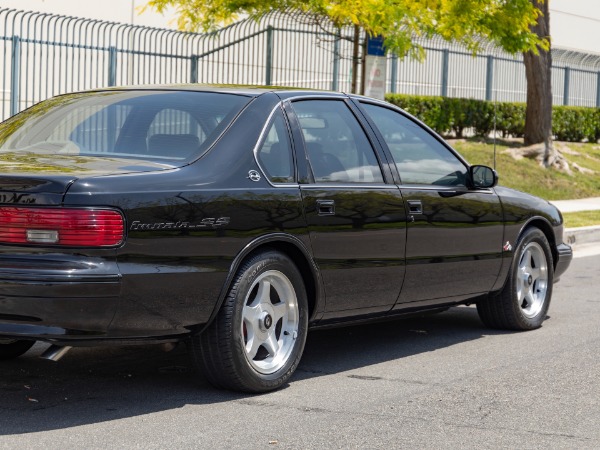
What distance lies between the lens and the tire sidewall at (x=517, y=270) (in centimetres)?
807

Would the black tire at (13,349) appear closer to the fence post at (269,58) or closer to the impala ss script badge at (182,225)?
the impala ss script badge at (182,225)

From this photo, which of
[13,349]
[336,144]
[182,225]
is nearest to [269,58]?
[336,144]

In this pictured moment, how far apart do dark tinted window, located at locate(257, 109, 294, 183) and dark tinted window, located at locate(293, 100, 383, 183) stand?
0.17m

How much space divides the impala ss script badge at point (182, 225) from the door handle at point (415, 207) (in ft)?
5.18

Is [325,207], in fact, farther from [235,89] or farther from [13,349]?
[13,349]

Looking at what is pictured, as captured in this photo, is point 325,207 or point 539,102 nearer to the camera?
point 325,207

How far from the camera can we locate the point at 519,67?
3042 centimetres

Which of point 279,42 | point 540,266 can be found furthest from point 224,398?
point 279,42

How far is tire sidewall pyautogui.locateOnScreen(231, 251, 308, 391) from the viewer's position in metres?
5.79

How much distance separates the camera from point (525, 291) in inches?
327

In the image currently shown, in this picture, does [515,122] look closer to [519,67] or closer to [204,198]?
[519,67]

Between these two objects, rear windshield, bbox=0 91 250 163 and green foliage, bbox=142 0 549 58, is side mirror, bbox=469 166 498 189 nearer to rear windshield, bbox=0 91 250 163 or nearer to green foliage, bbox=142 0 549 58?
rear windshield, bbox=0 91 250 163

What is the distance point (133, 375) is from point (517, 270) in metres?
2.94

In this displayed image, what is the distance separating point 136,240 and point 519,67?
26.3 meters
